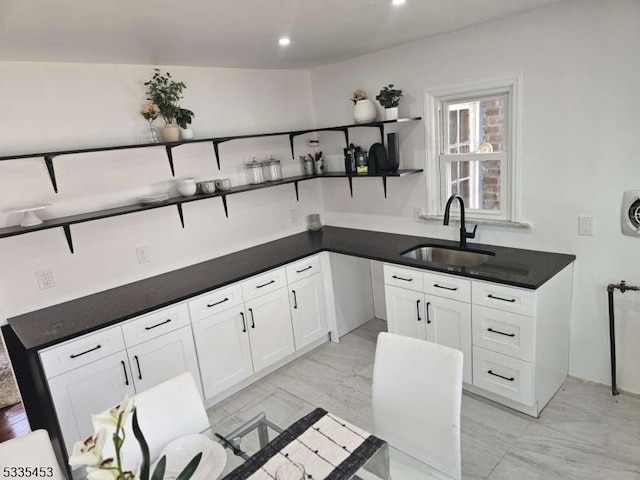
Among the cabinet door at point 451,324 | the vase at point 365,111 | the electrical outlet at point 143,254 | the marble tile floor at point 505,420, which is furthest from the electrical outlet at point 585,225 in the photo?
the electrical outlet at point 143,254

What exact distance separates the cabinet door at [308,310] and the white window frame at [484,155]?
109cm

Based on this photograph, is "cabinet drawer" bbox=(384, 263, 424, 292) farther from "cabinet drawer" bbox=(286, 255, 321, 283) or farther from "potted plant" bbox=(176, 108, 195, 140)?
"potted plant" bbox=(176, 108, 195, 140)

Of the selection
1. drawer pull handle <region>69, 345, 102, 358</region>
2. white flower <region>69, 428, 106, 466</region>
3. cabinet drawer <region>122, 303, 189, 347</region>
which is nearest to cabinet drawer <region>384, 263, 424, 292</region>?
cabinet drawer <region>122, 303, 189, 347</region>

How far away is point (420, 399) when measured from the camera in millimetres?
1718

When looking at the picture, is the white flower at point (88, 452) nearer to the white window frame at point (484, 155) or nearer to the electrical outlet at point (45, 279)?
the electrical outlet at point (45, 279)

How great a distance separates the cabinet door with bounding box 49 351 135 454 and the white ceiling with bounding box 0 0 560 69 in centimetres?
170

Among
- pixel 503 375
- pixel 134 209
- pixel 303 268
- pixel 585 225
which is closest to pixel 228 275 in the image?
pixel 303 268

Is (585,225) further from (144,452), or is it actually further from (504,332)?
(144,452)

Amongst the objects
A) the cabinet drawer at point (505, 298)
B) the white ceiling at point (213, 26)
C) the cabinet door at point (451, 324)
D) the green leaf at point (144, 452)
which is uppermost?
the white ceiling at point (213, 26)

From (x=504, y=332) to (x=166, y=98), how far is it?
2644 millimetres

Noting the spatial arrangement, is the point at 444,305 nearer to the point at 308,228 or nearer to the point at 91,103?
the point at 308,228

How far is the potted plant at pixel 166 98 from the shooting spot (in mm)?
2959

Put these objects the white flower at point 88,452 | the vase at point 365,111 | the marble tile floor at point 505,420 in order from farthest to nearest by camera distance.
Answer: the vase at point 365,111, the marble tile floor at point 505,420, the white flower at point 88,452

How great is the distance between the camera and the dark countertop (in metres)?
2.41
